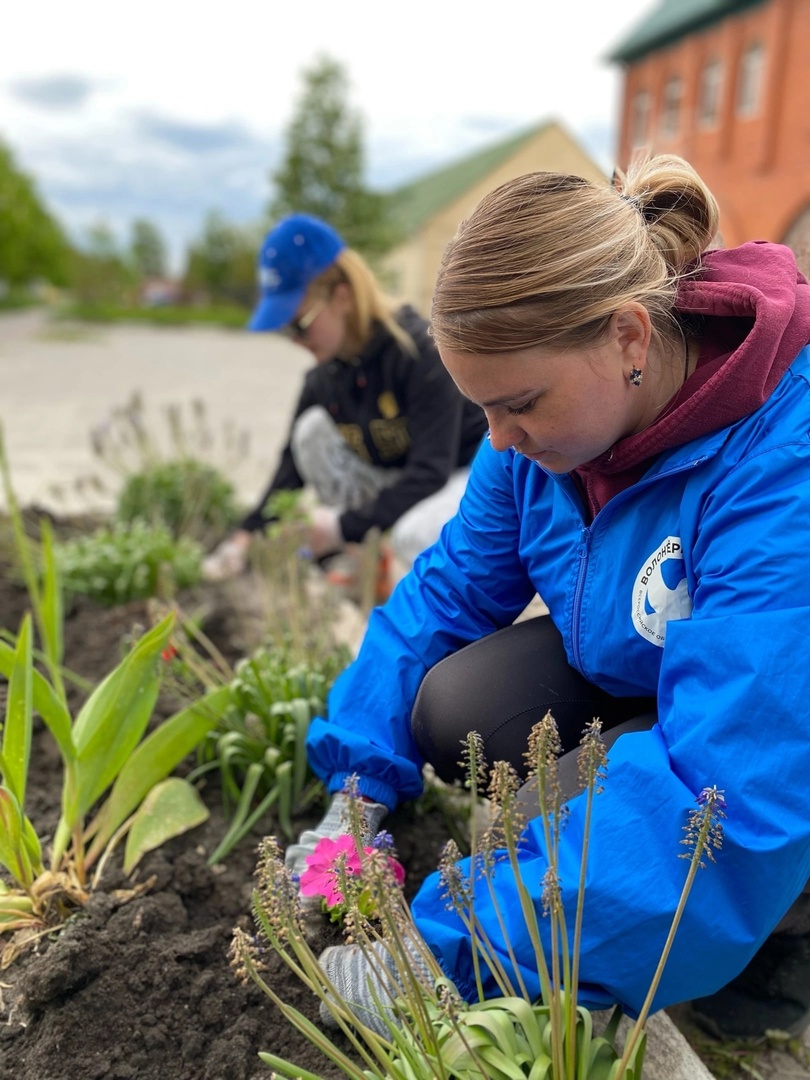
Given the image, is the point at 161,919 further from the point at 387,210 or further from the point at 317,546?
the point at 387,210

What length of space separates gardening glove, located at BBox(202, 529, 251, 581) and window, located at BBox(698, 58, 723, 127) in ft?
58.9

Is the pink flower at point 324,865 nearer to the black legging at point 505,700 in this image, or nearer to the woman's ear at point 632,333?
the black legging at point 505,700

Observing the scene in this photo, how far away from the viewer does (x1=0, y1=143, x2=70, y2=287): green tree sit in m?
37.2

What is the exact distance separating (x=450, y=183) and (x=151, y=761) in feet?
123

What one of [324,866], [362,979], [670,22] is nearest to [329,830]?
[324,866]

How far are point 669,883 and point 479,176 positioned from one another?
1399 inches

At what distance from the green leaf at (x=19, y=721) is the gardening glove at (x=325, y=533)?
1.77 m

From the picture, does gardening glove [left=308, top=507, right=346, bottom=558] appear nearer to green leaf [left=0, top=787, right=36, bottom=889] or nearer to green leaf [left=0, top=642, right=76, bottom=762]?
green leaf [left=0, top=642, right=76, bottom=762]

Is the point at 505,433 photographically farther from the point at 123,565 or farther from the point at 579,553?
the point at 123,565

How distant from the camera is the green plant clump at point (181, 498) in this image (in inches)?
153

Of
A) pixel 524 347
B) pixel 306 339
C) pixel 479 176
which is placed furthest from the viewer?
pixel 479 176

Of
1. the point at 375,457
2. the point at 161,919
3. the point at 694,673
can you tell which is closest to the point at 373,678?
the point at 161,919

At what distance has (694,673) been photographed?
1.23 meters

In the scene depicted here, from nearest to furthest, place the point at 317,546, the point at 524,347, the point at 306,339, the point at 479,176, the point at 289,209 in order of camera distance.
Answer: the point at 524,347 < the point at 306,339 < the point at 317,546 < the point at 289,209 < the point at 479,176
